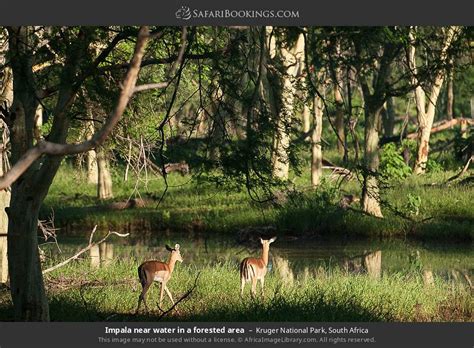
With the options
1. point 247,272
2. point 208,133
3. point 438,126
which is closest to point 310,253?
point 247,272

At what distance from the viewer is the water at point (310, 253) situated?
2194 cm

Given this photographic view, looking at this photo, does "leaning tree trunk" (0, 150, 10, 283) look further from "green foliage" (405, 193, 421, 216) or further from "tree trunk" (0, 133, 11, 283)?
"green foliage" (405, 193, 421, 216)

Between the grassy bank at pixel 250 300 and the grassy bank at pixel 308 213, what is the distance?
791 cm

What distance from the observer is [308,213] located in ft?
94.0

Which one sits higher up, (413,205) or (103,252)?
(413,205)

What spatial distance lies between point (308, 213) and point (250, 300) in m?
14.3

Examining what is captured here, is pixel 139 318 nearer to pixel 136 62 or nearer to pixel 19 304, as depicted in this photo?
pixel 19 304

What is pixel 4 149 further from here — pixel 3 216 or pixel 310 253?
pixel 310 253

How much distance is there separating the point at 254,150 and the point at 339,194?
17.3 meters

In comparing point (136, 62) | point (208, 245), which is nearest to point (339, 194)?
point (208, 245)

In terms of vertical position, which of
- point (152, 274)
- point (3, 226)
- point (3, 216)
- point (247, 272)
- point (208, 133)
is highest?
point (208, 133)

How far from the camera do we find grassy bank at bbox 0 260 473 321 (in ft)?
43.3

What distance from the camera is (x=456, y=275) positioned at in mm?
20922

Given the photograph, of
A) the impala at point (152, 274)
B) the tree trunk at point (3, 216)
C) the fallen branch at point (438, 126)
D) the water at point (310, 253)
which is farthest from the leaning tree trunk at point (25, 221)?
the fallen branch at point (438, 126)
